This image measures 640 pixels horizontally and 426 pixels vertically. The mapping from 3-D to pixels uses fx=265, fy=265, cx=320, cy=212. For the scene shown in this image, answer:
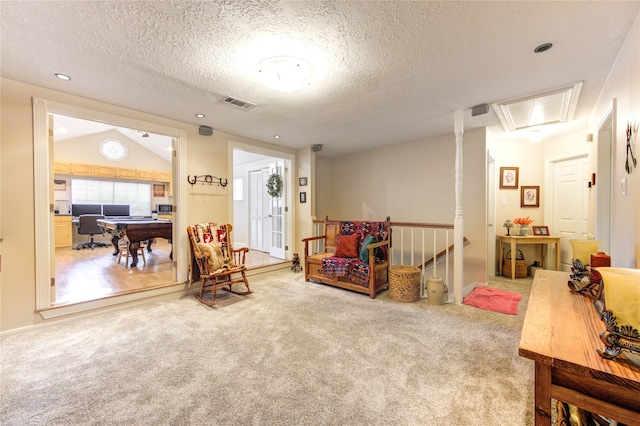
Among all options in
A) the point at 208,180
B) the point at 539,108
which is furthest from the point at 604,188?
the point at 208,180

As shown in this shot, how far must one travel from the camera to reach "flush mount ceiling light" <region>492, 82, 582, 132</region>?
2781mm

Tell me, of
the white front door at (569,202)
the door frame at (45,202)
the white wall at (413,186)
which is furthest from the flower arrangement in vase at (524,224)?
the door frame at (45,202)

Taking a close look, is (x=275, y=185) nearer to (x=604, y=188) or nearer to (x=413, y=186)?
(x=413, y=186)

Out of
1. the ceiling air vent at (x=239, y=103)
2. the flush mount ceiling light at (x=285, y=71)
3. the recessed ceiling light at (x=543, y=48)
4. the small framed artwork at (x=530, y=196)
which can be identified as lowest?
the small framed artwork at (x=530, y=196)

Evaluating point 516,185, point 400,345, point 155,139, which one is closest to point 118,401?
point 400,345

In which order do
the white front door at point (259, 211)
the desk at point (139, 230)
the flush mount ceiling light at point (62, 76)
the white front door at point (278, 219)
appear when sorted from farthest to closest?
the white front door at point (259, 211)
the white front door at point (278, 219)
the desk at point (139, 230)
the flush mount ceiling light at point (62, 76)

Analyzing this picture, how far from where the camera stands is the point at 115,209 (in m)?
8.33

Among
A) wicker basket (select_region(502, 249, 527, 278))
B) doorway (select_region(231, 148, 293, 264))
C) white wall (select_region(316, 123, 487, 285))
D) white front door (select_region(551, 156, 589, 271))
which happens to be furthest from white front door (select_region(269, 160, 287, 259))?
white front door (select_region(551, 156, 589, 271))

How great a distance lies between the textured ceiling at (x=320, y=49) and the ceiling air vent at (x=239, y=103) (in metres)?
0.09

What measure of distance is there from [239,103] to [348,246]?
240cm

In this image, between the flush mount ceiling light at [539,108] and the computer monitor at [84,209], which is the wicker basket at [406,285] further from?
the computer monitor at [84,209]

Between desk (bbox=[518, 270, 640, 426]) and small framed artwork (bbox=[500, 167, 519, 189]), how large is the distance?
14.4ft

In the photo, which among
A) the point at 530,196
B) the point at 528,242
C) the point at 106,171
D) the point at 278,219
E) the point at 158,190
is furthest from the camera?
the point at 158,190

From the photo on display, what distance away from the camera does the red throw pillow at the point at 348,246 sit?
3943mm
